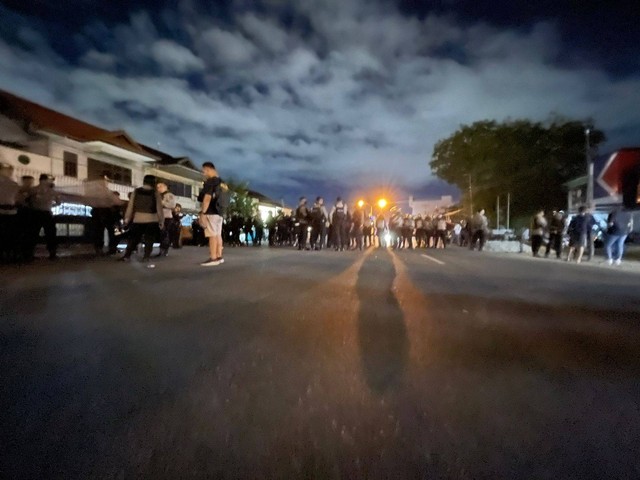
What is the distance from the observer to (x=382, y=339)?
3250 mm

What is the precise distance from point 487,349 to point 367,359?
95 centimetres

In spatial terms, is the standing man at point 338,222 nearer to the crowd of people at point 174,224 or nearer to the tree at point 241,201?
the crowd of people at point 174,224

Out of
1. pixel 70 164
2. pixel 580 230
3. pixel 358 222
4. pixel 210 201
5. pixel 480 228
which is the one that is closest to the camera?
pixel 210 201

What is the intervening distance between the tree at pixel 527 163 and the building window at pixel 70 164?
37.6m

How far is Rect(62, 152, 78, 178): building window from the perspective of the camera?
899 inches

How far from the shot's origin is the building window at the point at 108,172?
24.8 metres

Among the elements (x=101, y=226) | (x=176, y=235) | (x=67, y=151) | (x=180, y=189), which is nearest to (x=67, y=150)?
(x=67, y=151)

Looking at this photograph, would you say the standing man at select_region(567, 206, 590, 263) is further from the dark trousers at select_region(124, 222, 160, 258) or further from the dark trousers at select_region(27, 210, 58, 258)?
the dark trousers at select_region(27, 210, 58, 258)

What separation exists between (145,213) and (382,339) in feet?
22.6

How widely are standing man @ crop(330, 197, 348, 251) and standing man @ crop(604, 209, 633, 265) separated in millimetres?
8670

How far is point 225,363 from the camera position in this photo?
2625mm

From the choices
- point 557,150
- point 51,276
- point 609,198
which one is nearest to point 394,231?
point 609,198

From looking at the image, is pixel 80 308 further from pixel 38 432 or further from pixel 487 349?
pixel 487 349

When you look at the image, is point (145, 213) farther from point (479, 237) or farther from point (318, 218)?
point (479, 237)
